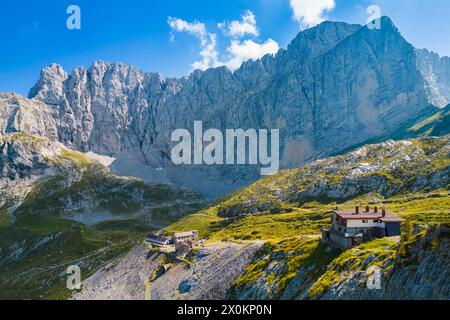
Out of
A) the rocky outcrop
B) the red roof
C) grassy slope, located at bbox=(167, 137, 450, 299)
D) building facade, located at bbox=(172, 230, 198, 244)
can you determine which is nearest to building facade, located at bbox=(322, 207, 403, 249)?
the red roof

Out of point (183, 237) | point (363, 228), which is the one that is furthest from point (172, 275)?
point (363, 228)

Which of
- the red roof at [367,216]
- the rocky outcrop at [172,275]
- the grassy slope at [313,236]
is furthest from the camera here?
the rocky outcrop at [172,275]

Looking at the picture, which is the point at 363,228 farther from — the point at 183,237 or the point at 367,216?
the point at 183,237

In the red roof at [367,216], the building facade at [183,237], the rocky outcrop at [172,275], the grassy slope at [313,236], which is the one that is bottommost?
the rocky outcrop at [172,275]

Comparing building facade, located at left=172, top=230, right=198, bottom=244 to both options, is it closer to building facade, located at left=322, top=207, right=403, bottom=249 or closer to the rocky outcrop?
the rocky outcrop

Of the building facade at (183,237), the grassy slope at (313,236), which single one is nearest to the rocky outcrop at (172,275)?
the grassy slope at (313,236)

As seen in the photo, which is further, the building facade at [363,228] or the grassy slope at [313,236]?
the building facade at [363,228]

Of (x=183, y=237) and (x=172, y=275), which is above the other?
(x=183, y=237)

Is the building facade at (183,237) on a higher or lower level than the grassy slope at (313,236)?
lower

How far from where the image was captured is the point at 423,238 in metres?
55.1

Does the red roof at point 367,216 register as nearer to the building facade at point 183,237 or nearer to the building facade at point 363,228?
the building facade at point 363,228

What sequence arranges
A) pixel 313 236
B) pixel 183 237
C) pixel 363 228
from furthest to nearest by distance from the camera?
pixel 183 237
pixel 313 236
pixel 363 228
